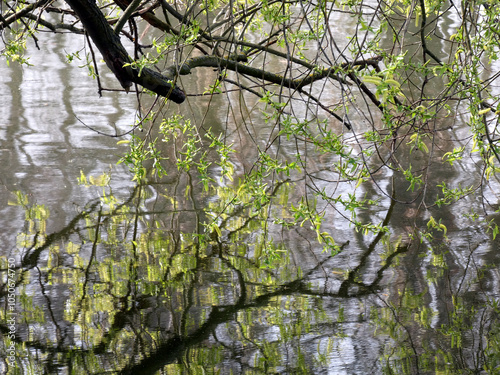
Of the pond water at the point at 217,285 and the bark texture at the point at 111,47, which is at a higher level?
the bark texture at the point at 111,47

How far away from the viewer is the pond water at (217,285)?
7.18ft

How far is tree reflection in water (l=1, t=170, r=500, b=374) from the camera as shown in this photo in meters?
2.18

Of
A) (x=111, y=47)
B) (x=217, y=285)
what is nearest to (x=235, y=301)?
(x=217, y=285)

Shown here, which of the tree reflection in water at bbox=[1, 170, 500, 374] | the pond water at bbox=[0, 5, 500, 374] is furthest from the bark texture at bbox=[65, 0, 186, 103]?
the tree reflection in water at bbox=[1, 170, 500, 374]

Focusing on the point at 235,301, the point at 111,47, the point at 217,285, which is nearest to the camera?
the point at 111,47

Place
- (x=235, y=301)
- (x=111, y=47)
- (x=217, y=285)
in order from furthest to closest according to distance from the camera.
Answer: (x=217, y=285)
(x=235, y=301)
(x=111, y=47)

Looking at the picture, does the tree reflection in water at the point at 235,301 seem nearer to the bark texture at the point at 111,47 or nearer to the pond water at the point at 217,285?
the pond water at the point at 217,285

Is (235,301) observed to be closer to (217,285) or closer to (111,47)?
(217,285)

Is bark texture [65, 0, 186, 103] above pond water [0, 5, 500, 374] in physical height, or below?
above

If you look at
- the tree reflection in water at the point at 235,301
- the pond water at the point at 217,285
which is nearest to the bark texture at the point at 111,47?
the pond water at the point at 217,285

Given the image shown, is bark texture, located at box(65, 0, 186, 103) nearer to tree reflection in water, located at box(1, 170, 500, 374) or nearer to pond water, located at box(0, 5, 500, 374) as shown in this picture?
pond water, located at box(0, 5, 500, 374)

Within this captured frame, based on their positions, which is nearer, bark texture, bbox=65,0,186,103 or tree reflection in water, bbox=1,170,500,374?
bark texture, bbox=65,0,186,103

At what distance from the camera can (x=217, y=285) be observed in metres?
2.66

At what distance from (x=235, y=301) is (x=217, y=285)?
0.16 meters
